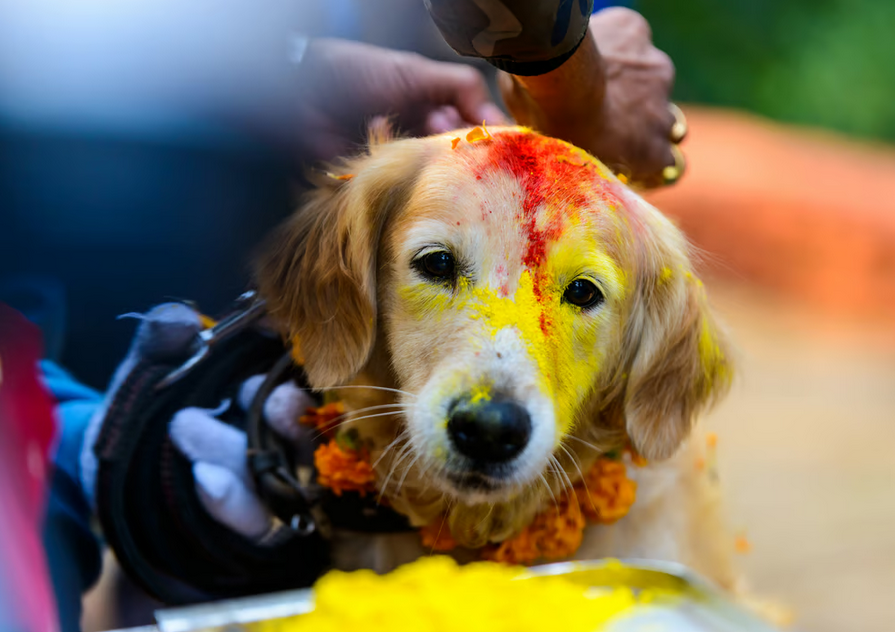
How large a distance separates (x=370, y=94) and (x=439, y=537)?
46cm

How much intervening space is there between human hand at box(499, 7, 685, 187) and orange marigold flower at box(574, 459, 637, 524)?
0.31 metres

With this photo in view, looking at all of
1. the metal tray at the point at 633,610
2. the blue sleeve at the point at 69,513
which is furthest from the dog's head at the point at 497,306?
the blue sleeve at the point at 69,513

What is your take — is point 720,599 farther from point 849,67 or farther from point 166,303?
point 849,67

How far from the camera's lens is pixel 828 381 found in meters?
2.51

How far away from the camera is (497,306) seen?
2.09ft

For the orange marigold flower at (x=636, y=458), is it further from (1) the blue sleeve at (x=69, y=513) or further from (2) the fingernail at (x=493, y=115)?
(1) the blue sleeve at (x=69, y=513)

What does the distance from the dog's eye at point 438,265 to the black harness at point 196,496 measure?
0.17 metres

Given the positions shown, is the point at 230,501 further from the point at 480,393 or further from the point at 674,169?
the point at 674,169

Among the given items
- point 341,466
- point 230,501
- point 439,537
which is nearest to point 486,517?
point 439,537

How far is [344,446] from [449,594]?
0.64ft

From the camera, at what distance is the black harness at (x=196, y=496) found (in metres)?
0.75

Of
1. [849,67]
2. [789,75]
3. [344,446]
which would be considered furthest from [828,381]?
[344,446]

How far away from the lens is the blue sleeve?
0.76 meters

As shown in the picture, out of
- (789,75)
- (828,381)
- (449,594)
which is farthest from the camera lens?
(828,381)
